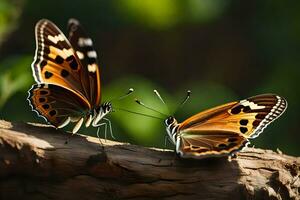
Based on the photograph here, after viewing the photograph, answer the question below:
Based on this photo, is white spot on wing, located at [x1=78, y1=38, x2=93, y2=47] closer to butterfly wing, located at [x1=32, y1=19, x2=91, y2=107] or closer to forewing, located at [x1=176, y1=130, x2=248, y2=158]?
butterfly wing, located at [x1=32, y1=19, x2=91, y2=107]

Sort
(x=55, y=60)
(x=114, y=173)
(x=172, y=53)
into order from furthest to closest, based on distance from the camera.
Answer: (x=172, y=53)
(x=55, y=60)
(x=114, y=173)

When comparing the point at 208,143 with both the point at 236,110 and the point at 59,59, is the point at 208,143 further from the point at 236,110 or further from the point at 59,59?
the point at 59,59

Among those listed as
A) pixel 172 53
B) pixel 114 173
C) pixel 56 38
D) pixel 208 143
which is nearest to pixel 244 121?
pixel 208 143

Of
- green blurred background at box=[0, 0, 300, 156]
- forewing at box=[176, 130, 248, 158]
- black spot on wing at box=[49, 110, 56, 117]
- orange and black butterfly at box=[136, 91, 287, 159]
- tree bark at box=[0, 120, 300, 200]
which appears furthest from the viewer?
green blurred background at box=[0, 0, 300, 156]

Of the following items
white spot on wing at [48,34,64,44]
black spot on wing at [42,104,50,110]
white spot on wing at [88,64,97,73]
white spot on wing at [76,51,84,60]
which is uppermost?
white spot on wing at [48,34,64,44]

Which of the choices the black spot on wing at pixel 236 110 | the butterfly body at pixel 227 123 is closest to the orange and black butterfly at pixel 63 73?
the butterfly body at pixel 227 123

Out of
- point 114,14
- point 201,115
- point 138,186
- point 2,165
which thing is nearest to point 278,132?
point 114,14

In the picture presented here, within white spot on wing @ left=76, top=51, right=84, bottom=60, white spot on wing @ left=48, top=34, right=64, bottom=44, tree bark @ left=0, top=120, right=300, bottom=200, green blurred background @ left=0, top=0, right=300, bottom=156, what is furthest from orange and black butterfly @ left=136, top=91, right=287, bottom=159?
green blurred background @ left=0, top=0, right=300, bottom=156

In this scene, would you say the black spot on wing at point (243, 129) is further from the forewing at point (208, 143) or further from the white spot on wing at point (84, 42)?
the white spot on wing at point (84, 42)
